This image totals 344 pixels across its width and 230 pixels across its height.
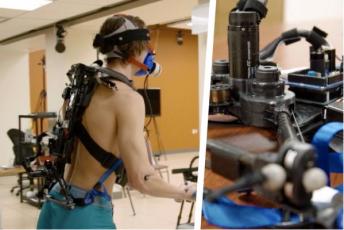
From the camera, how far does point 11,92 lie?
4.20 metres

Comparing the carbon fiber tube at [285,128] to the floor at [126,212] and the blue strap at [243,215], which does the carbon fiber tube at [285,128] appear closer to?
the blue strap at [243,215]

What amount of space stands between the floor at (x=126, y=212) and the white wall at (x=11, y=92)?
507 mm

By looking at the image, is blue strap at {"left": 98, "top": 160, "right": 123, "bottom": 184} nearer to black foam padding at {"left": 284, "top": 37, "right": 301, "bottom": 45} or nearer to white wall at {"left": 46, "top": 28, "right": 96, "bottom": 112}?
black foam padding at {"left": 284, "top": 37, "right": 301, "bottom": 45}

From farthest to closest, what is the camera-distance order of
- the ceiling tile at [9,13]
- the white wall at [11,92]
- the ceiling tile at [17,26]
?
the white wall at [11,92] < the ceiling tile at [17,26] < the ceiling tile at [9,13]

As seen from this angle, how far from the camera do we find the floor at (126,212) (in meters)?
2.82

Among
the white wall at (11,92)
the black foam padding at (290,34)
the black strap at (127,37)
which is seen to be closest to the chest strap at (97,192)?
the black strap at (127,37)

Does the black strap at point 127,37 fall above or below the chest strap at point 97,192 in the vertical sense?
above

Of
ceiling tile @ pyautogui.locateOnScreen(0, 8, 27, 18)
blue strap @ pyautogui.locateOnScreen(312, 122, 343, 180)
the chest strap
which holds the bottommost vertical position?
the chest strap

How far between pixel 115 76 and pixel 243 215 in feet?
2.25

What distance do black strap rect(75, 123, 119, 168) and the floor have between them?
1.46m

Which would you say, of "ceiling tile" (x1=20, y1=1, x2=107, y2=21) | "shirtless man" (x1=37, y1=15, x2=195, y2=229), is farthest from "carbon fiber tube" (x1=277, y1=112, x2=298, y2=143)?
"ceiling tile" (x1=20, y1=1, x2=107, y2=21)

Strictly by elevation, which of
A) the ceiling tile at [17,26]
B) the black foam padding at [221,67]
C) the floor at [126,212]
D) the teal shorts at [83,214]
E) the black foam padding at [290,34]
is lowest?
the floor at [126,212]

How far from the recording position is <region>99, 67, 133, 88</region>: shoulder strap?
115 cm

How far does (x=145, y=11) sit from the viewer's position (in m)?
2.46
